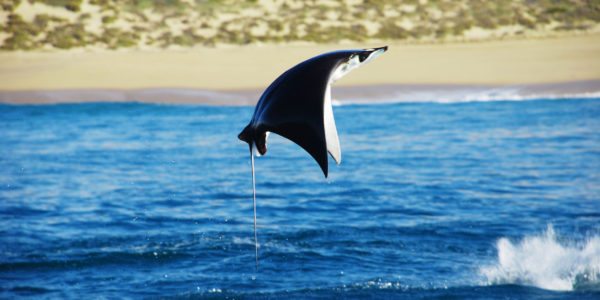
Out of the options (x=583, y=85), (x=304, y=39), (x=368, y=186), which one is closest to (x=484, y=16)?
(x=304, y=39)

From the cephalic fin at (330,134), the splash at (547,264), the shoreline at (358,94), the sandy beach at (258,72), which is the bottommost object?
the splash at (547,264)

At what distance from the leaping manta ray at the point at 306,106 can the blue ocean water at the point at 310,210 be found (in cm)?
344

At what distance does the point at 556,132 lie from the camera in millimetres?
19625

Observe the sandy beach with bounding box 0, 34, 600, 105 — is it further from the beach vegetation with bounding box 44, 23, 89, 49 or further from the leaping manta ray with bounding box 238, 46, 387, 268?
the leaping manta ray with bounding box 238, 46, 387, 268

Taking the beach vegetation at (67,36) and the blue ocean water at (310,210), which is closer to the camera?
the blue ocean water at (310,210)

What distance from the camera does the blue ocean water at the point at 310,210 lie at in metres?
10.2

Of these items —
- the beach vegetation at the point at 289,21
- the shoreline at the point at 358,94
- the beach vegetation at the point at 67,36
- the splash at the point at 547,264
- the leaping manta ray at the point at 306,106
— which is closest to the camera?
the leaping manta ray at the point at 306,106

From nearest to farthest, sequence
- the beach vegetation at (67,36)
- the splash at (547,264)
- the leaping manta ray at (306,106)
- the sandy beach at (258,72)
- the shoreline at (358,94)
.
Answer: the leaping manta ray at (306,106), the splash at (547,264), the shoreline at (358,94), the sandy beach at (258,72), the beach vegetation at (67,36)

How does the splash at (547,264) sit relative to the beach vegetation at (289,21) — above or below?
below

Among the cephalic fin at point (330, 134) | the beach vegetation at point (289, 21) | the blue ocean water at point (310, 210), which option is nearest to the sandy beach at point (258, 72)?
the beach vegetation at point (289, 21)

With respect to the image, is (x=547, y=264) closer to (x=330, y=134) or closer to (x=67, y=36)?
(x=330, y=134)

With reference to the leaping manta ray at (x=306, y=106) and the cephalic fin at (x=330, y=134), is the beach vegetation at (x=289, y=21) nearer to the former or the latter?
the leaping manta ray at (x=306, y=106)

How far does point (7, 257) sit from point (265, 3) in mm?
31775

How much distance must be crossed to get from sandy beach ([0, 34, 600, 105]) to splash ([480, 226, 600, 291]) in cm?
1377
